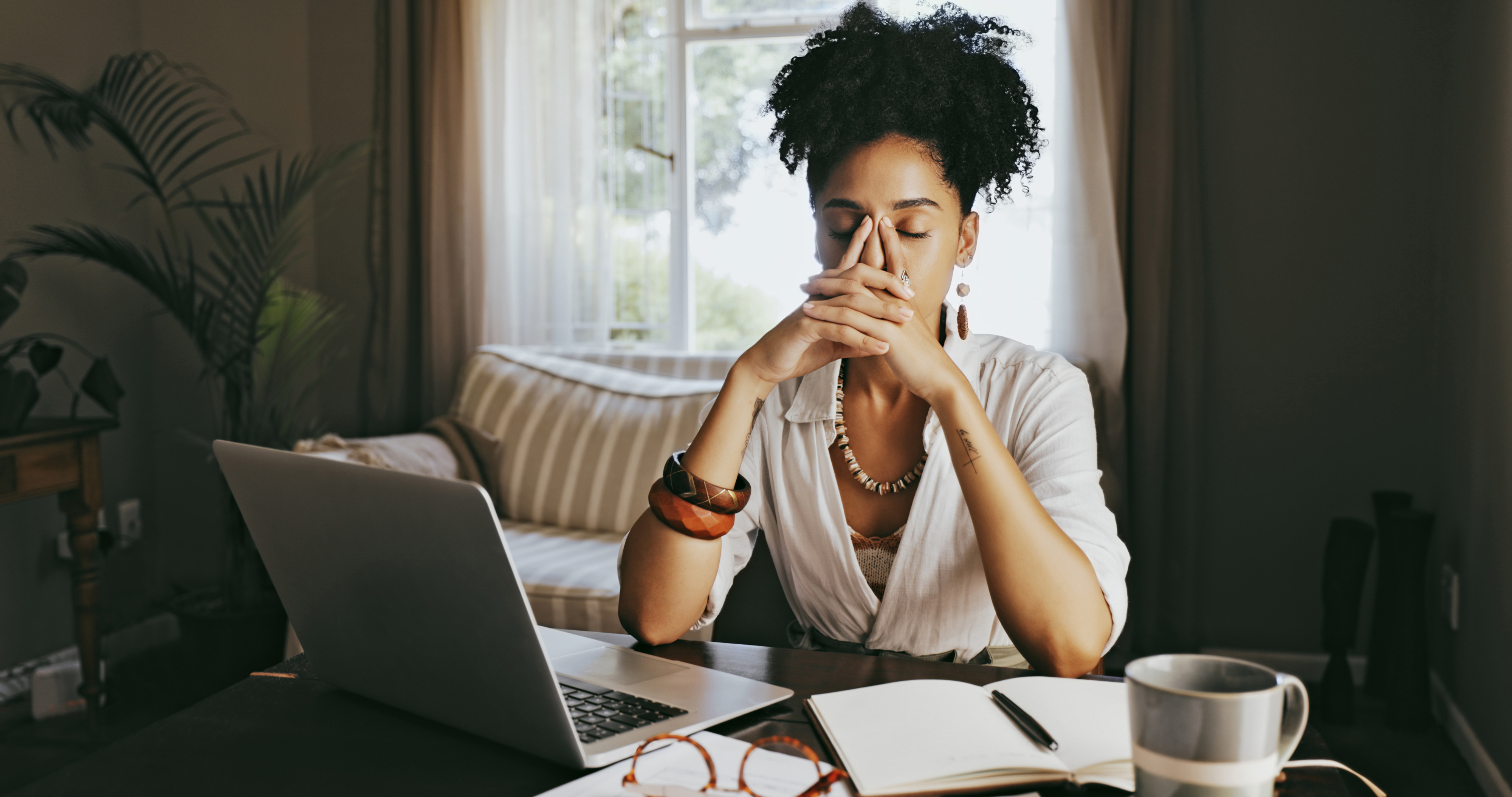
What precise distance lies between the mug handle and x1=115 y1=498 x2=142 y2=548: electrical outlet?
3.31 m

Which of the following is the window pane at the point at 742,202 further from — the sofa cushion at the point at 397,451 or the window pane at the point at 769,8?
the sofa cushion at the point at 397,451

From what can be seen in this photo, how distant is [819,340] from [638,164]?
7.19 feet

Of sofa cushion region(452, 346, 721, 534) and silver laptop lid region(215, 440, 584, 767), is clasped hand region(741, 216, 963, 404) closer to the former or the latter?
silver laptop lid region(215, 440, 584, 767)

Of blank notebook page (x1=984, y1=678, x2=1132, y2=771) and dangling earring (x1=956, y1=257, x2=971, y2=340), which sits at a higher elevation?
dangling earring (x1=956, y1=257, x2=971, y2=340)

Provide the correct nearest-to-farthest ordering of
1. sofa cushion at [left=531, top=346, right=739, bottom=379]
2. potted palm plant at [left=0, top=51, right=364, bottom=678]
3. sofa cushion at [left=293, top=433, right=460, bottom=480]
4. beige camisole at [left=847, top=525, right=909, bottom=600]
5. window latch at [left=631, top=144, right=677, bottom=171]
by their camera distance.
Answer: beige camisole at [left=847, top=525, right=909, bottom=600]
sofa cushion at [left=293, top=433, right=460, bottom=480]
potted palm plant at [left=0, top=51, right=364, bottom=678]
sofa cushion at [left=531, top=346, right=739, bottom=379]
window latch at [left=631, top=144, right=677, bottom=171]

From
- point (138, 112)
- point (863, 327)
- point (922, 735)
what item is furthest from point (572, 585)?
point (138, 112)

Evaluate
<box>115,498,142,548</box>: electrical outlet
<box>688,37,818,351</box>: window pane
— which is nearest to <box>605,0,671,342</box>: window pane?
<box>688,37,818,351</box>: window pane

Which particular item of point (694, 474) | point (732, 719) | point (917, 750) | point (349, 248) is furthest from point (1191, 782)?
point (349, 248)

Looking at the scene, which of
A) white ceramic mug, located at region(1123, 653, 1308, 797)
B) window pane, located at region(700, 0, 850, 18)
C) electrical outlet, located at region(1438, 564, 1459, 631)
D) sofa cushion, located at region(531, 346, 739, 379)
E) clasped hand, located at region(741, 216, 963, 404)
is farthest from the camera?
window pane, located at region(700, 0, 850, 18)

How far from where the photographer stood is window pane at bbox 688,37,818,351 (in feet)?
10.3

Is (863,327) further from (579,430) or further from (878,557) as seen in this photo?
(579,430)

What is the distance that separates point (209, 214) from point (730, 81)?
173 centimetres

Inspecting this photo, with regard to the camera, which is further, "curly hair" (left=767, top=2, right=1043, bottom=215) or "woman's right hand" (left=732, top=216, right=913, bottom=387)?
"curly hair" (left=767, top=2, right=1043, bottom=215)

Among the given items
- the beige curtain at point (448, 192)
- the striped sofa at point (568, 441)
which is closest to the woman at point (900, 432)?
the striped sofa at point (568, 441)
